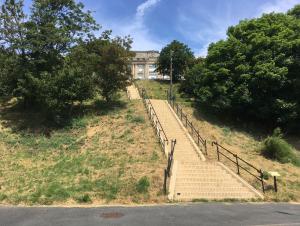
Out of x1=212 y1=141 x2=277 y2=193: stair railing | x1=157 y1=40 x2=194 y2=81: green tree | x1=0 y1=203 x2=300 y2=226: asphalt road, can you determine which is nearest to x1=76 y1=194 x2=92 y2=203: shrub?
x1=0 y1=203 x2=300 y2=226: asphalt road

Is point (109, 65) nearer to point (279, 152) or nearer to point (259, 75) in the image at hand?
point (259, 75)

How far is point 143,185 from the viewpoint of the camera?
1812 cm

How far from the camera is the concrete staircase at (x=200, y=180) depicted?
1781cm

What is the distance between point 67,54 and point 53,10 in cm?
370

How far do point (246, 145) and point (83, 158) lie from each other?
1137 cm

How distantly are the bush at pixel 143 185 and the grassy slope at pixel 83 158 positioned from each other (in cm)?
19

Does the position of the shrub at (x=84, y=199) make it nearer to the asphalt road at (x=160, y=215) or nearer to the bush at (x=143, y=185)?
the asphalt road at (x=160, y=215)

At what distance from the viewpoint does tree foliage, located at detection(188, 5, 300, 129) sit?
3044 cm

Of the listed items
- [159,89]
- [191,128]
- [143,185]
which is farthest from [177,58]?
[143,185]

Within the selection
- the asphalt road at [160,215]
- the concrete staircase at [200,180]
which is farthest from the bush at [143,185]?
the asphalt road at [160,215]

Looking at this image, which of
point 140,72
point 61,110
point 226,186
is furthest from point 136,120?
point 140,72

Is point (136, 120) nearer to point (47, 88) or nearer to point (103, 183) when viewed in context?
point (47, 88)

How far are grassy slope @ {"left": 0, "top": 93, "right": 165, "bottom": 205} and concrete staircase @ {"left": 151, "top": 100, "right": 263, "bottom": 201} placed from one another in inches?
35.1

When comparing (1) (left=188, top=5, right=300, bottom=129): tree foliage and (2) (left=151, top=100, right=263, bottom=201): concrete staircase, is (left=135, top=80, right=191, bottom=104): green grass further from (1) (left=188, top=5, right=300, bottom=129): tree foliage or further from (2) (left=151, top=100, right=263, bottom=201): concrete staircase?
(2) (left=151, top=100, right=263, bottom=201): concrete staircase
